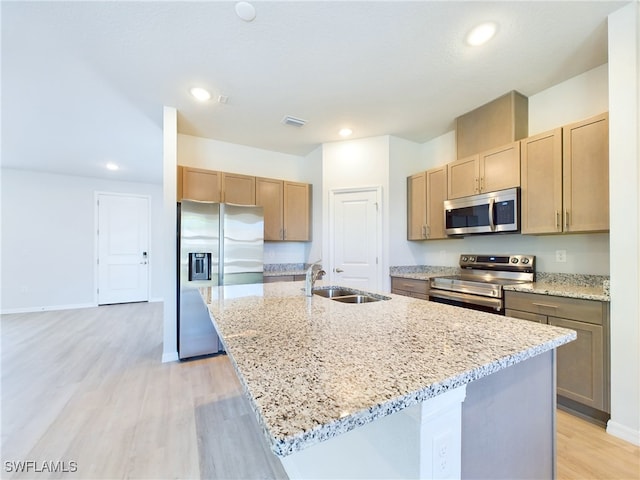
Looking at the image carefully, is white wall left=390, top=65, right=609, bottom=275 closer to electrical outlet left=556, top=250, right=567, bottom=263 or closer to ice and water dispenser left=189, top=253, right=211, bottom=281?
electrical outlet left=556, top=250, right=567, bottom=263

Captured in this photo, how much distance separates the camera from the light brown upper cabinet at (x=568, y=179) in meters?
1.98

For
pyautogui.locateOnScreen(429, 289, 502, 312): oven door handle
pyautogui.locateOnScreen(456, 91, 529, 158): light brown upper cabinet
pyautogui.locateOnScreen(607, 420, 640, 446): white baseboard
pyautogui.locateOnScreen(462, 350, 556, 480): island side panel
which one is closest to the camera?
pyautogui.locateOnScreen(462, 350, 556, 480): island side panel

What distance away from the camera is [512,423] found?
1.01 metres

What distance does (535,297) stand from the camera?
2.12m

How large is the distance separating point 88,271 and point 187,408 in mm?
4880

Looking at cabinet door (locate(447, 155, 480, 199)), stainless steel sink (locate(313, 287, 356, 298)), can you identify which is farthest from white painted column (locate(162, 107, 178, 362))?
cabinet door (locate(447, 155, 480, 199))

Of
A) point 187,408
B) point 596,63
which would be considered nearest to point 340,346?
point 187,408

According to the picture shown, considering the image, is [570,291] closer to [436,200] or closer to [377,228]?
[436,200]

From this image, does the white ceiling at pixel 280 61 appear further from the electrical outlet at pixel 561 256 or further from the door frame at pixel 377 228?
the electrical outlet at pixel 561 256

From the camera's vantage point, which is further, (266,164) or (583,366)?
(266,164)

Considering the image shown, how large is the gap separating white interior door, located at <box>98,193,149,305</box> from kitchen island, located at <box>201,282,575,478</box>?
5502 mm

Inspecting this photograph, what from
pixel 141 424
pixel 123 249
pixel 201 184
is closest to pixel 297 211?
pixel 201 184

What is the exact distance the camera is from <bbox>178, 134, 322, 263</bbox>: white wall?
11.9 ft

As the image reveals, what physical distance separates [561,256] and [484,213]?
2.36ft
